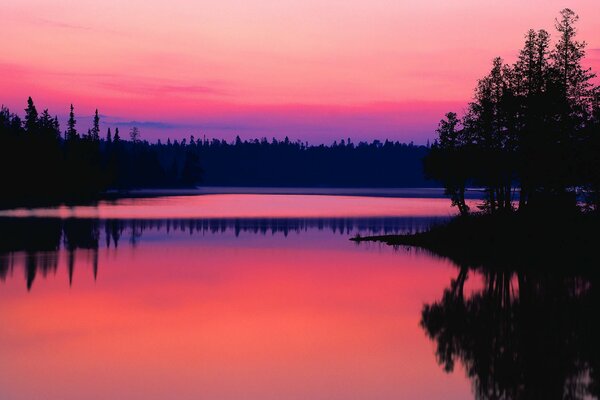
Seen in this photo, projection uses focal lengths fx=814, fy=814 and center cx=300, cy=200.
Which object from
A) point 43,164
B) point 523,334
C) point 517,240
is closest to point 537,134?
point 517,240

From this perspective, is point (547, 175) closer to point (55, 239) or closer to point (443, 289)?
point (443, 289)

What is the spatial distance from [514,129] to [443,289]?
93.3 feet

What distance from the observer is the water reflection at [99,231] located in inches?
1666

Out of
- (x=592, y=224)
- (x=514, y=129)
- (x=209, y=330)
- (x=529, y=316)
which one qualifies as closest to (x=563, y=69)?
(x=514, y=129)

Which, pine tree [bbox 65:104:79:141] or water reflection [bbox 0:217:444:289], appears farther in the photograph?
pine tree [bbox 65:104:79:141]

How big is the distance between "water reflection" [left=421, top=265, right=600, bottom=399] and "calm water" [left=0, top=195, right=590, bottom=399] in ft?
0.77

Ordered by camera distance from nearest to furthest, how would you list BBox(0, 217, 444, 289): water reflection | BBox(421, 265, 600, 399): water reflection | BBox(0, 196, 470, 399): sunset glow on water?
BBox(0, 196, 470, 399): sunset glow on water, BBox(421, 265, 600, 399): water reflection, BBox(0, 217, 444, 289): water reflection

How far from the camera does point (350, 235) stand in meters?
64.2

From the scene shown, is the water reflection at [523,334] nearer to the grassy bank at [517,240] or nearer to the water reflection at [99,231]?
the grassy bank at [517,240]

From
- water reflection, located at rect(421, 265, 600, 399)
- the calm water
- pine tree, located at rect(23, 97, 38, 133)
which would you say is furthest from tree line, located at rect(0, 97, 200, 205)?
water reflection, located at rect(421, 265, 600, 399)

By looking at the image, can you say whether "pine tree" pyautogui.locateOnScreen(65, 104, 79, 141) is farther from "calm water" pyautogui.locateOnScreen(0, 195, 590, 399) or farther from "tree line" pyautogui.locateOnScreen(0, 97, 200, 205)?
"calm water" pyautogui.locateOnScreen(0, 195, 590, 399)

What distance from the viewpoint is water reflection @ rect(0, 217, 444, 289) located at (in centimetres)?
4231

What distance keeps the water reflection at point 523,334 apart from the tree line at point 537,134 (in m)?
18.0

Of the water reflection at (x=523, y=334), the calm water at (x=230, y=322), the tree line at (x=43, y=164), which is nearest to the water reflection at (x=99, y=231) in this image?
the calm water at (x=230, y=322)
